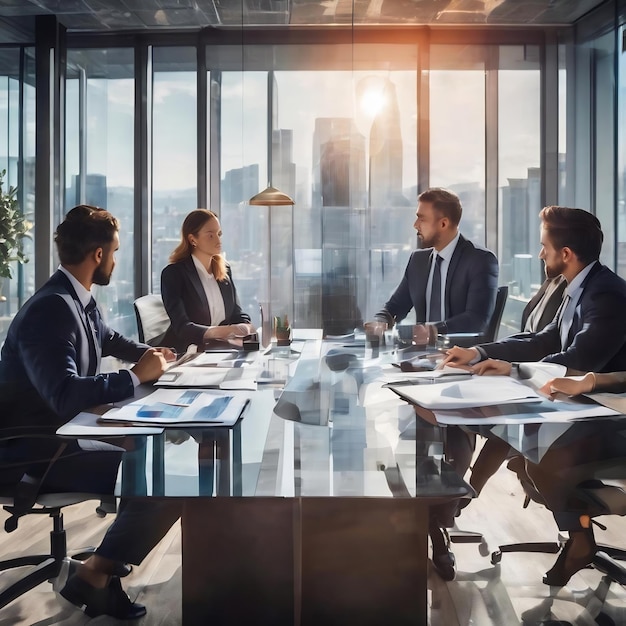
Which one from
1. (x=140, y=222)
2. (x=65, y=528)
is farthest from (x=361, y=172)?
(x=65, y=528)

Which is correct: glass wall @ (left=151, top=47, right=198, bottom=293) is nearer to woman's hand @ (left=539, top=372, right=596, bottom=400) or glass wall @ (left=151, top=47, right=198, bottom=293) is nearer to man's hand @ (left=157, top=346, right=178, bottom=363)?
man's hand @ (left=157, top=346, right=178, bottom=363)

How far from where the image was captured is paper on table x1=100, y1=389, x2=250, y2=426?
1.51 metres

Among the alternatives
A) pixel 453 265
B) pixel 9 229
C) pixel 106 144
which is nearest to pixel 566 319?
pixel 453 265

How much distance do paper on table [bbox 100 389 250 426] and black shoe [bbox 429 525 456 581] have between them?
1.85 ft

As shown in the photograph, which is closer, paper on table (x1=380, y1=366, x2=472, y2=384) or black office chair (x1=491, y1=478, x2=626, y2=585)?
black office chair (x1=491, y1=478, x2=626, y2=585)

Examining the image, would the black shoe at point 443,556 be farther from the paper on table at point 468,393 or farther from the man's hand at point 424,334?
the man's hand at point 424,334

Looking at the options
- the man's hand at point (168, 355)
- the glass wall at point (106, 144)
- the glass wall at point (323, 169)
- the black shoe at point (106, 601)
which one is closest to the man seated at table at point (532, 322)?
the black shoe at point (106, 601)

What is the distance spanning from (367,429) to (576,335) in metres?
1.00

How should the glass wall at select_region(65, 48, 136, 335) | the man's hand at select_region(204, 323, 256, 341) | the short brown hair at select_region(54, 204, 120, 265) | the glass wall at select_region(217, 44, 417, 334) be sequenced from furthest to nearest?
the glass wall at select_region(65, 48, 136, 335), the glass wall at select_region(217, 44, 417, 334), the man's hand at select_region(204, 323, 256, 341), the short brown hair at select_region(54, 204, 120, 265)

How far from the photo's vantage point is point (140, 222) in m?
5.59

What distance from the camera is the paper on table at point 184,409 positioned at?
1.51 m

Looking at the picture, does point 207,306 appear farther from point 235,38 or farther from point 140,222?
point 235,38

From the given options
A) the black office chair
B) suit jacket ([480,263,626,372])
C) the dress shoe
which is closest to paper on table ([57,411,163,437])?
the black office chair

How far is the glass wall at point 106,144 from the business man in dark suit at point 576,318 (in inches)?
152
